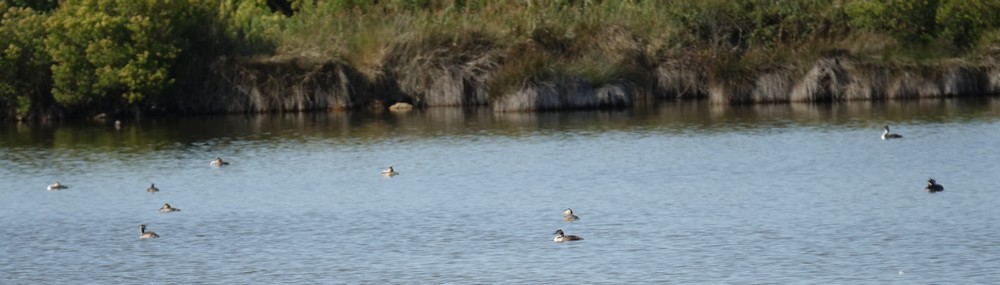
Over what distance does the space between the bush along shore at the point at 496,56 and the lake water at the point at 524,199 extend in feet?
9.19

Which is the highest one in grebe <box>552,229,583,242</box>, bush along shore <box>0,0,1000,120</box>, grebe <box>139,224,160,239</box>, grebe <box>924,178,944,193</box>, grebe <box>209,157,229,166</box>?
bush along shore <box>0,0,1000,120</box>

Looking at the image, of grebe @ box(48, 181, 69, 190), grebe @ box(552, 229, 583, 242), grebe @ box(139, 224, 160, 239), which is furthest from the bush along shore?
grebe @ box(552, 229, 583, 242)

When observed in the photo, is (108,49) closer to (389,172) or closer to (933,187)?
(389,172)

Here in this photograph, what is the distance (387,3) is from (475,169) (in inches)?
1004

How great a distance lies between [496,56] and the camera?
58.9 m

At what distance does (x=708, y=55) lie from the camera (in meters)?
58.5

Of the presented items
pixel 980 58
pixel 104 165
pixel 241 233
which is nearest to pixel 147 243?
pixel 241 233

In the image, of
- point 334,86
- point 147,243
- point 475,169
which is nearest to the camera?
point 147,243

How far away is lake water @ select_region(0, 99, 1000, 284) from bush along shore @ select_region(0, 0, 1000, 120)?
2800mm

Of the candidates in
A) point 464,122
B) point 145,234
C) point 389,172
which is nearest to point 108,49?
point 464,122

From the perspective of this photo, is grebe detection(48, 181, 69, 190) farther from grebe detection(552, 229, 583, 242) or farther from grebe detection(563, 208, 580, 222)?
grebe detection(552, 229, 583, 242)

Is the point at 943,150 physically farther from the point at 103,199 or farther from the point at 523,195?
the point at 103,199

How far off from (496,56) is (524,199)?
24.8 m

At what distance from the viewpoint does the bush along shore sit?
5653cm
